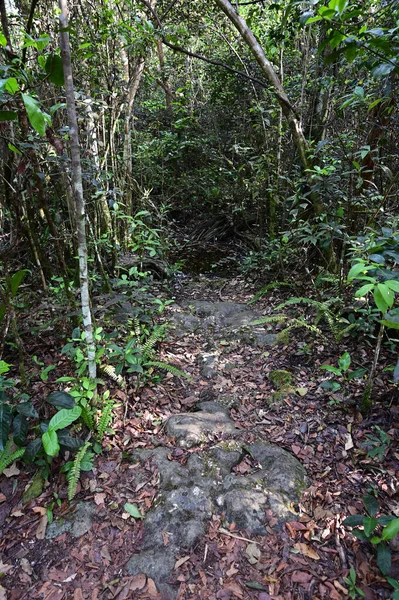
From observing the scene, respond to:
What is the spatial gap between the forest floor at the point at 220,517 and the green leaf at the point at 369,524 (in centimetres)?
19

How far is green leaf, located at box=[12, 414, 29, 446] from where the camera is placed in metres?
2.69

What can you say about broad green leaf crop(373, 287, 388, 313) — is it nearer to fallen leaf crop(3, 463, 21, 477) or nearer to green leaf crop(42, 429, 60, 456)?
green leaf crop(42, 429, 60, 456)

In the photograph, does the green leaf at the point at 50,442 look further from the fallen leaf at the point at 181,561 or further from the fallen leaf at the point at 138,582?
the fallen leaf at the point at 181,561

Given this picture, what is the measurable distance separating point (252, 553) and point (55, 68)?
11.4 ft

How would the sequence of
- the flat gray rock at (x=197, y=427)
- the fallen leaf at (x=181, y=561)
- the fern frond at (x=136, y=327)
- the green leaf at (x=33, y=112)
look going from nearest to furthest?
the green leaf at (x=33, y=112) → the fallen leaf at (x=181, y=561) → the flat gray rock at (x=197, y=427) → the fern frond at (x=136, y=327)

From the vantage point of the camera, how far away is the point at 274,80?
17.8ft

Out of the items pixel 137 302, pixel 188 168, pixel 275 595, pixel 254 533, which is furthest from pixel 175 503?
pixel 188 168

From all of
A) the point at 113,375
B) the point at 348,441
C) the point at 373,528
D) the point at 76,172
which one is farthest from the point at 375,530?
the point at 76,172

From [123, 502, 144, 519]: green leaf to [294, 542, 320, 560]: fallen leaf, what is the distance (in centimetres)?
116

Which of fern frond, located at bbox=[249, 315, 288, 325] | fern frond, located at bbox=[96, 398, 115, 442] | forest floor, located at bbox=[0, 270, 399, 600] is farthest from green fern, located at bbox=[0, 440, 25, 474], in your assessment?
fern frond, located at bbox=[249, 315, 288, 325]

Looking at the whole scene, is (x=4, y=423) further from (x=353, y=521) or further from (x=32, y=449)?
(x=353, y=521)

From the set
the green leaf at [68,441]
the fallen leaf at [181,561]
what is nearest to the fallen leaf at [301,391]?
the fallen leaf at [181,561]

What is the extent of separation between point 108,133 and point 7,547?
588 centimetres

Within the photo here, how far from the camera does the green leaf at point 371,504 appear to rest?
2410 millimetres
